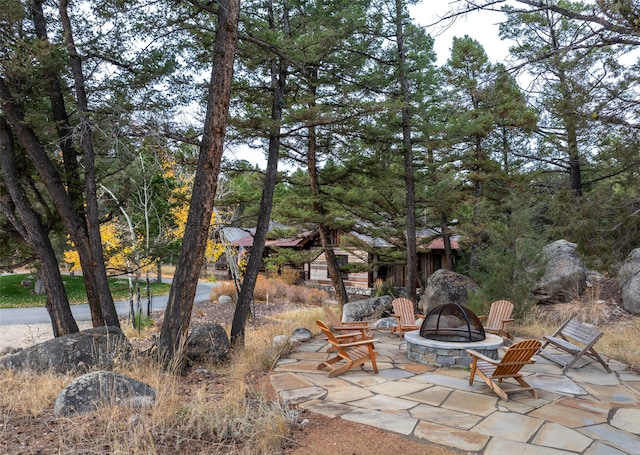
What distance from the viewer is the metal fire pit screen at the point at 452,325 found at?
6.93 meters

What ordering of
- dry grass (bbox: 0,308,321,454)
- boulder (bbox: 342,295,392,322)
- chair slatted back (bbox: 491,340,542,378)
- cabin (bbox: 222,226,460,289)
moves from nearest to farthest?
dry grass (bbox: 0,308,321,454) → chair slatted back (bbox: 491,340,542,378) → boulder (bbox: 342,295,392,322) → cabin (bbox: 222,226,460,289)

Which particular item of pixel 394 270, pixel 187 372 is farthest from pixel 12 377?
pixel 394 270

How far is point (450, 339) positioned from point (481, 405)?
6.74 feet

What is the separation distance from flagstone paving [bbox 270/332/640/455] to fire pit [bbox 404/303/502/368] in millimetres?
208

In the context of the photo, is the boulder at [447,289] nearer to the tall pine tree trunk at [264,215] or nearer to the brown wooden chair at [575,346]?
the brown wooden chair at [575,346]

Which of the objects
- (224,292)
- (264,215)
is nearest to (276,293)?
(224,292)

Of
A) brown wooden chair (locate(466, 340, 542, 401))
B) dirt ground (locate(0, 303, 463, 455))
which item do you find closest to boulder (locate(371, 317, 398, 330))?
brown wooden chair (locate(466, 340, 542, 401))

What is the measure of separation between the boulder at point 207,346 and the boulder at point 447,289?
7.65 meters

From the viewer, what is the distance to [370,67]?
12.3m

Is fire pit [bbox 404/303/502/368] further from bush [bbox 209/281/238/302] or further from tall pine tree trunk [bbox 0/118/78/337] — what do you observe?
bush [bbox 209/281/238/302]

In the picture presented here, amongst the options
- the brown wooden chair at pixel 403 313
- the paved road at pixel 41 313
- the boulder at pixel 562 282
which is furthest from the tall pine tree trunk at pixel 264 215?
the paved road at pixel 41 313

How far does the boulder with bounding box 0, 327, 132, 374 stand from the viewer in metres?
6.19

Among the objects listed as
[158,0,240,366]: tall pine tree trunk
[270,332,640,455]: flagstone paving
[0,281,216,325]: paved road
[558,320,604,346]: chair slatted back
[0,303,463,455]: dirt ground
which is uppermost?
[158,0,240,366]: tall pine tree trunk

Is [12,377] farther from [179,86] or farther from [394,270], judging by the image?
[394,270]
